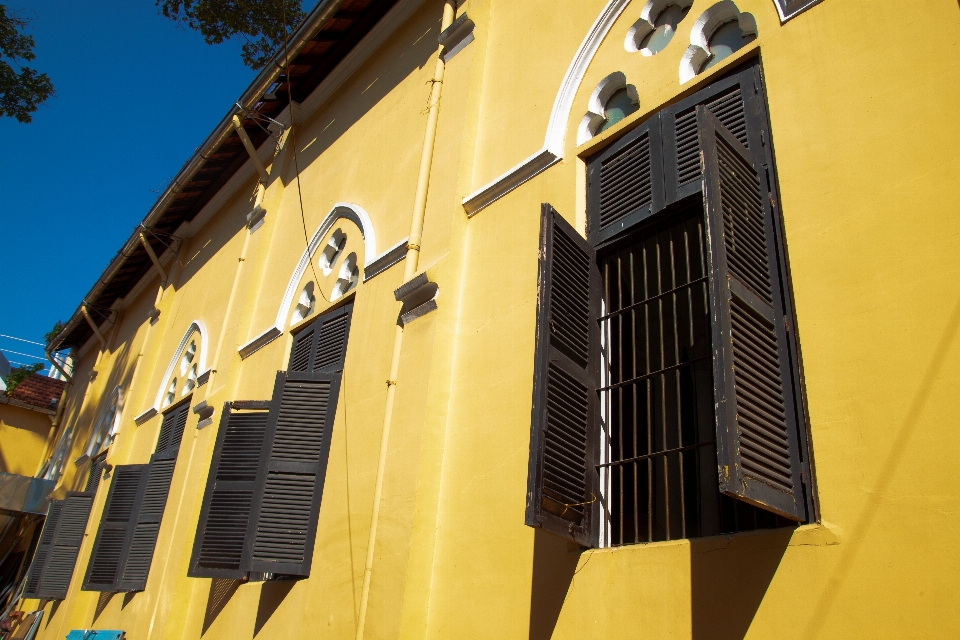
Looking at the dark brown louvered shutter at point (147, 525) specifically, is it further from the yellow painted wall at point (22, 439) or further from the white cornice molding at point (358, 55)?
the yellow painted wall at point (22, 439)

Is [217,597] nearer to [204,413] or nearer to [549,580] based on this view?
[204,413]

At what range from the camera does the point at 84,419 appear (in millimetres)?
17422

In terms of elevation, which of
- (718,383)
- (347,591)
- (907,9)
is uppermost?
(907,9)

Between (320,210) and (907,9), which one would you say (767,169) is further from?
(320,210)

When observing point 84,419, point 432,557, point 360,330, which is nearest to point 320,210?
point 360,330

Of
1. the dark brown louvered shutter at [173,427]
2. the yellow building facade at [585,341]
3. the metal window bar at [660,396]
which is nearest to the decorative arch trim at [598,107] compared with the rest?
the yellow building facade at [585,341]

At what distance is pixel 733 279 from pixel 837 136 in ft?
3.60

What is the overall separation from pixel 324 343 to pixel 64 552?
8.00 m

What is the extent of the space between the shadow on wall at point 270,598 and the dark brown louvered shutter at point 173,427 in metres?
4.19

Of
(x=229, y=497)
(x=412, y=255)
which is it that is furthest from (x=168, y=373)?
(x=412, y=255)

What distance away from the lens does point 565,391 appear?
14.3 feet

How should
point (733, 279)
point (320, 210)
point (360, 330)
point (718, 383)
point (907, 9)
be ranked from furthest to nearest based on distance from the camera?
point (320, 210) < point (360, 330) < point (907, 9) < point (733, 279) < point (718, 383)

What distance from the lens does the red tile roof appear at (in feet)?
69.3

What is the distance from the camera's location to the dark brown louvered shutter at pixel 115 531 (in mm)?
10180
